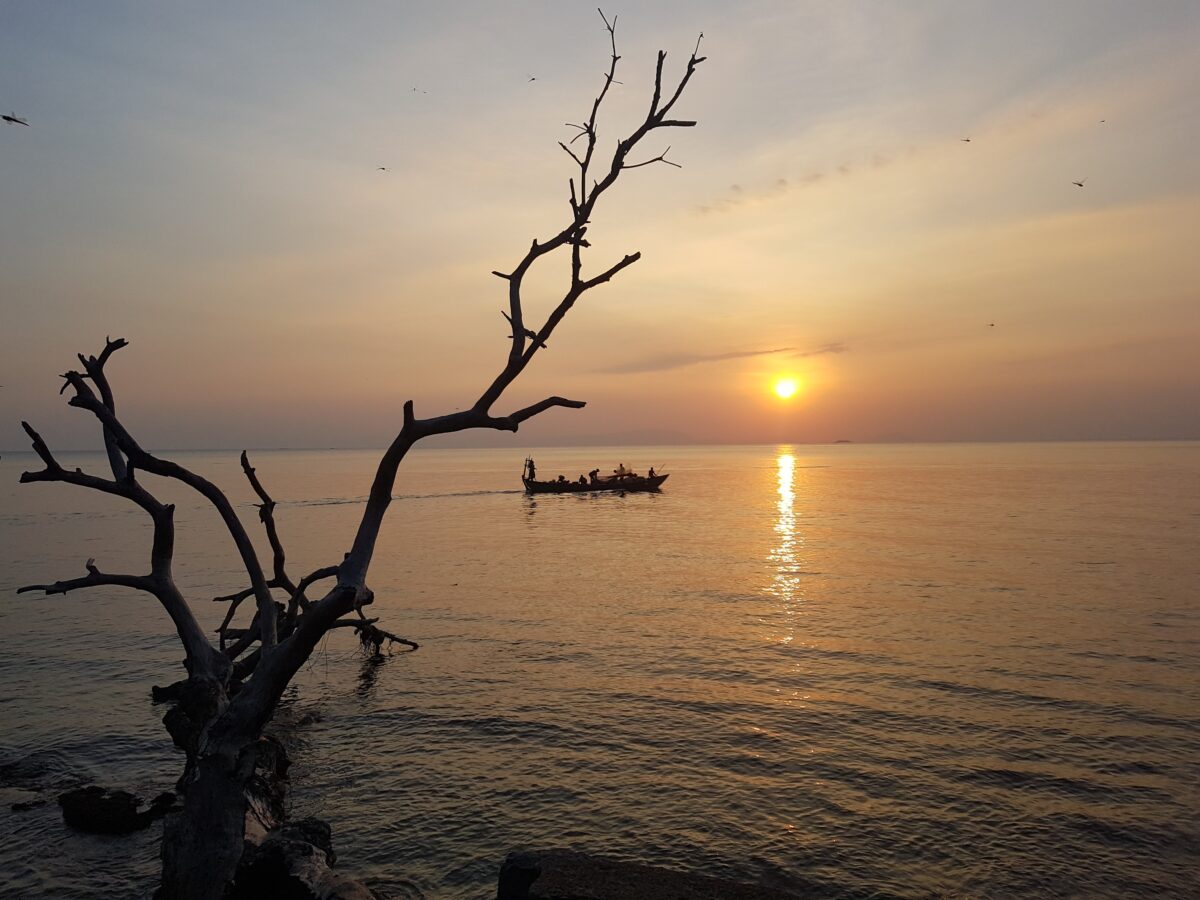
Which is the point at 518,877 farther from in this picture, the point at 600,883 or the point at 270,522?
the point at 270,522

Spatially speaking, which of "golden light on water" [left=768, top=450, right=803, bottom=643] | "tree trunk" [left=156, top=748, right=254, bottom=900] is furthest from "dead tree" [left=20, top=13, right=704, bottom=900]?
"golden light on water" [left=768, top=450, right=803, bottom=643]

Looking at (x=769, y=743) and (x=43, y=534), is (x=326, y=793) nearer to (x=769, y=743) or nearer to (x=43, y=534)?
(x=769, y=743)

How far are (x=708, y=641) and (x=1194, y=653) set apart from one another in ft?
48.5

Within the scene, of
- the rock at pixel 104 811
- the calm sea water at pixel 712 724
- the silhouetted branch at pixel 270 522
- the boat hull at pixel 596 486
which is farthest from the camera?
the boat hull at pixel 596 486

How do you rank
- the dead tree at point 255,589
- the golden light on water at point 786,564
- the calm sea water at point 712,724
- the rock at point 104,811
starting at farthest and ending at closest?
the golden light on water at point 786,564 < the rock at point 104,811 < the calm sea water at point 712,724 < the dead tree at point 255,589

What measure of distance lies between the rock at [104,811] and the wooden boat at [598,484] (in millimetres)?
87719

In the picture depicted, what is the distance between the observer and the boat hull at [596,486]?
342 feet

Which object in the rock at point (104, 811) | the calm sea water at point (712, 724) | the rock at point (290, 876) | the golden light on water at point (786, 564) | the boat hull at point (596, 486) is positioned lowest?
the golden light on water at point (786, 564)

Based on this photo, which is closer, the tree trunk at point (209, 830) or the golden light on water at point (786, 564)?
the tree trunk at point (209, 830)

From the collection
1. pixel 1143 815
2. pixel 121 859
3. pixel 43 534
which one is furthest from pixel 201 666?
pixel 43 534

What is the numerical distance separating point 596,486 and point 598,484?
18.1 inches

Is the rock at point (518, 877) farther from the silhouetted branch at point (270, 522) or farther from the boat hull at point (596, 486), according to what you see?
the boat hull at point (596, 486)

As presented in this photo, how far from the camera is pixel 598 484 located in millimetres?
106438

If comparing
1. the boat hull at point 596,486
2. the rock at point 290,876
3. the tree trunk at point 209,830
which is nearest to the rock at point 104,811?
the rock at point 290,876
